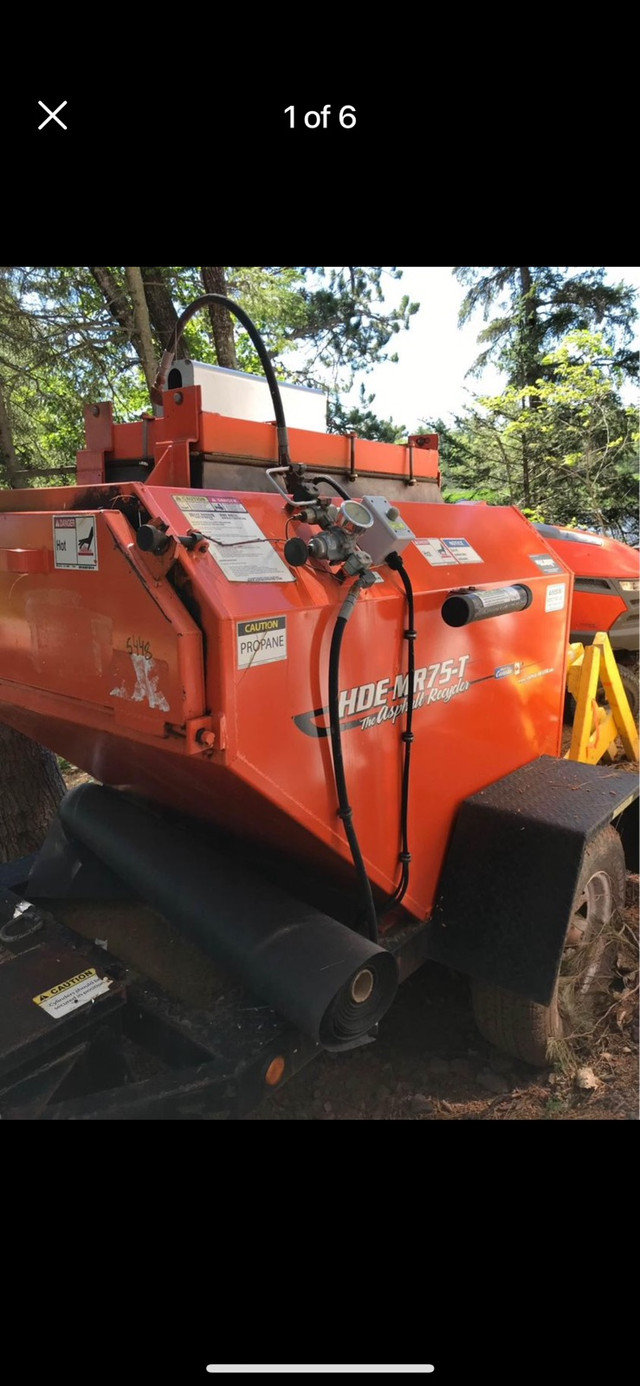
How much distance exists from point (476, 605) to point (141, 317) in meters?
5.43

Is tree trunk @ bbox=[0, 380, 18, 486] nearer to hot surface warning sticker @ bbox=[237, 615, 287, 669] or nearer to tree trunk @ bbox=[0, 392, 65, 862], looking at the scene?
tree trunk @ bbox=[0, 392, 65, 862]

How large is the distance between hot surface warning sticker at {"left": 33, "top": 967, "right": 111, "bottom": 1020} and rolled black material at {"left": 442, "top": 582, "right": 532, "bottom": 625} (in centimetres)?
148

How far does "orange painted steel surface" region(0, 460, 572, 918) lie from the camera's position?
1727 mm

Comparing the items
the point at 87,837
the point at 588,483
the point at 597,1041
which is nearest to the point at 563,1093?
the point at 597,1041

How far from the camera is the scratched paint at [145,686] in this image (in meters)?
1.76

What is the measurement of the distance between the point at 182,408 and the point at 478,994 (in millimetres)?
2158

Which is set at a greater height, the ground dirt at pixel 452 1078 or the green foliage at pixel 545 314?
the green foliage at pixel 545 314

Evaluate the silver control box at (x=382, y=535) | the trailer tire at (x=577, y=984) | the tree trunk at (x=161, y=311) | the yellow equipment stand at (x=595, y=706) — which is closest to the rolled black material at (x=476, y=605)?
the silver control box at (x=382, y=535)

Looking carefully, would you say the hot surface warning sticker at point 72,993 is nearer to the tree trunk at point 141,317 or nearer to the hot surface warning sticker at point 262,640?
the hot surface warning sticker at point 262,640

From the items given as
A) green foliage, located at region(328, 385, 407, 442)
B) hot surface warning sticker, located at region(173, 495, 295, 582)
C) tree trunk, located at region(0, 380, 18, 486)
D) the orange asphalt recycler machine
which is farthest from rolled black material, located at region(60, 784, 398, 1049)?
green foliage, located at region(328, 385, 407, 442)

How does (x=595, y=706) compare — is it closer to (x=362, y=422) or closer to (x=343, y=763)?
(x=343, y=763)

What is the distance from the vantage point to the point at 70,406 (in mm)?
6496

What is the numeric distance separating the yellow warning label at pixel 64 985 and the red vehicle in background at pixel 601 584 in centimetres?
414

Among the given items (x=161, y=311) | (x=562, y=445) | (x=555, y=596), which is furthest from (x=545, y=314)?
(x=555, y=596)
